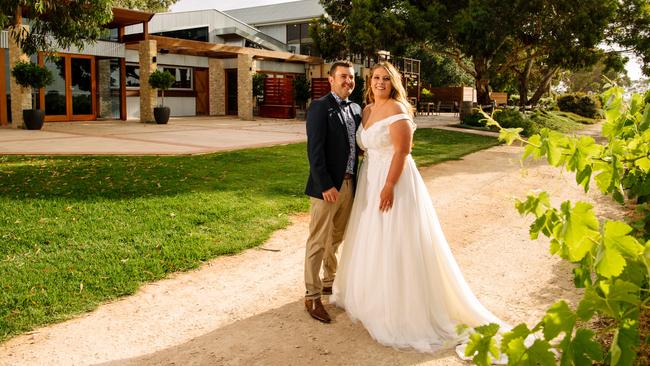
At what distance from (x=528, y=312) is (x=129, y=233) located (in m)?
4.04

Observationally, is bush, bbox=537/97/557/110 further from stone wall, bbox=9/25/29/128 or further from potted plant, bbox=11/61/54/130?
stone wall, bbox=9/25/29/128

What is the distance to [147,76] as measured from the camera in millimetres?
22312

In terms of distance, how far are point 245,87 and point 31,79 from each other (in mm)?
10050

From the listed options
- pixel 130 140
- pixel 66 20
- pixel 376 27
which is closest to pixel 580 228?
pixel 66 20

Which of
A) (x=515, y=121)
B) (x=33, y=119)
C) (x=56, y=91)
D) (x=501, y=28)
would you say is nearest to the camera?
(x=33, y=119)

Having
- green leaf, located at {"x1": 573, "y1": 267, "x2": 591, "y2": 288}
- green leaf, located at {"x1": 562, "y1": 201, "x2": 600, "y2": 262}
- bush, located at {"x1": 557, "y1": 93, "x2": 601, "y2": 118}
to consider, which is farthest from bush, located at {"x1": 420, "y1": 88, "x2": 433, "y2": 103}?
green leaf, located at {"x1": 562, "y1": 201, "x2": 600, "y2": 262}

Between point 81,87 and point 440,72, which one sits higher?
point 440,72

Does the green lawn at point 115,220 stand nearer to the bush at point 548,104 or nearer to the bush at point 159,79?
the bush at point 159,79

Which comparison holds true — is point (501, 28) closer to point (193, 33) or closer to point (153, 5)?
point (193, 33)

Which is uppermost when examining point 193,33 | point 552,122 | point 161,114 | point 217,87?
point 193,33

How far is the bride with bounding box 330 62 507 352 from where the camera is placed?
3770mm

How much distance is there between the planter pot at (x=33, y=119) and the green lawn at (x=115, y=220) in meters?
7.57

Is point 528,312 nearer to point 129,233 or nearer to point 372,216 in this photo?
point 372,216

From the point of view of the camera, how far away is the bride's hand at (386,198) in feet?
12.8
